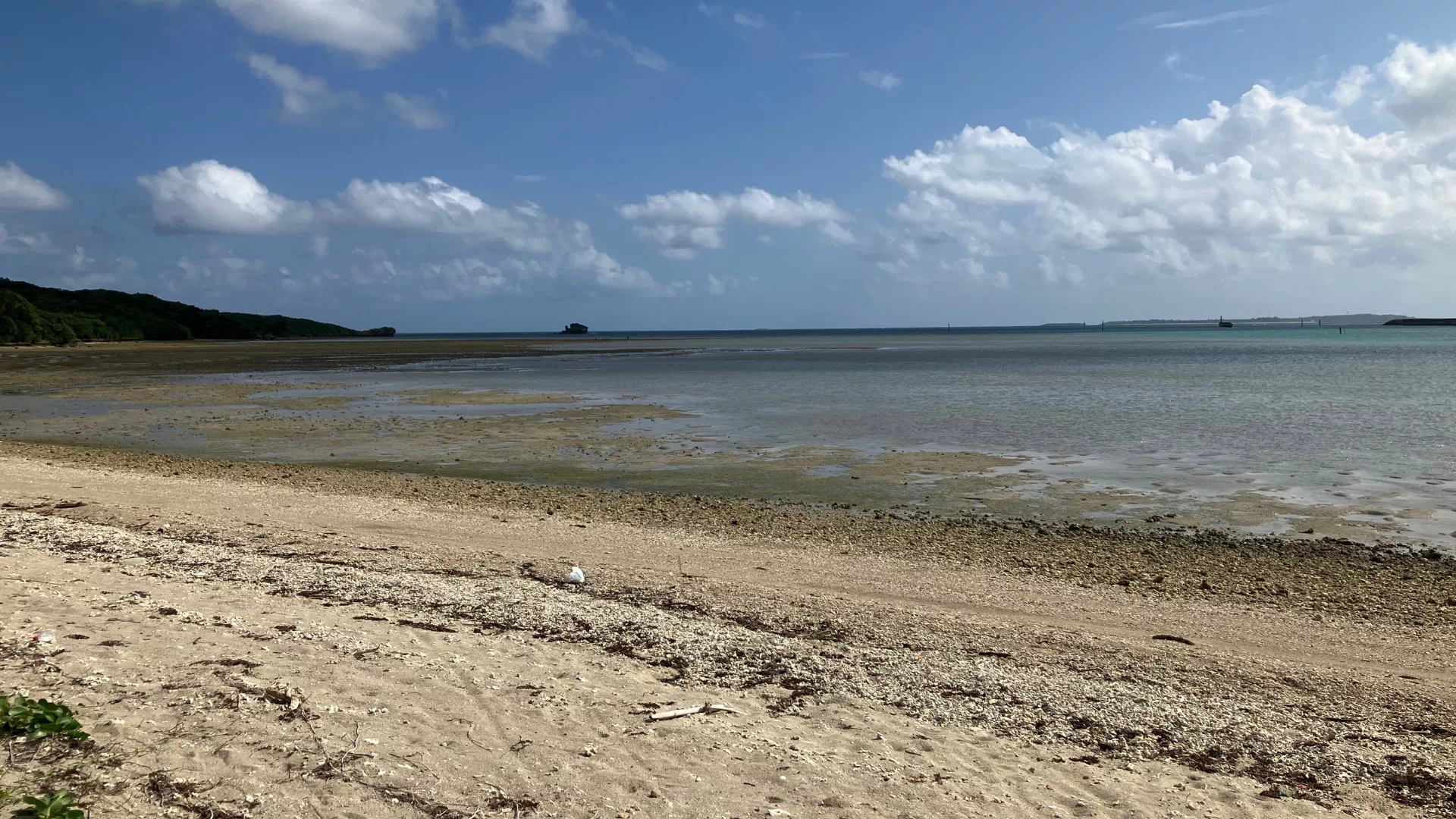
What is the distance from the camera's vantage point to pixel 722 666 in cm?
714

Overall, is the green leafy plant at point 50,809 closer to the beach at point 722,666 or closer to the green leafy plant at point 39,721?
the beach at point 722,666

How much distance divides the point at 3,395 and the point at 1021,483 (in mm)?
37977

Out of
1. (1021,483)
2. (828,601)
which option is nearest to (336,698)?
(828,601)

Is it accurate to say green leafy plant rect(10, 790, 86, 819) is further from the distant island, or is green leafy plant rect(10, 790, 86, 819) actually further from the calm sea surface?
the distant island

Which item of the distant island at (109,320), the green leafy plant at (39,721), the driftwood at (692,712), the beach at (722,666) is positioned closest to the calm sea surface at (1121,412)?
the beach at (722,666)

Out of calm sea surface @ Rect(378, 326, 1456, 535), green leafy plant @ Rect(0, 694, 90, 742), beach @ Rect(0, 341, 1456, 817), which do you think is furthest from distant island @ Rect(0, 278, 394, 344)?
green leafy plant @ Rect(0, 694, 90, 742)

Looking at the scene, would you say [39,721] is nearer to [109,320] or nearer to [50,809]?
[50,809]

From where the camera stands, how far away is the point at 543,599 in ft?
29.2

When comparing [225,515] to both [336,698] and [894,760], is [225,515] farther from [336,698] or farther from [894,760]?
[894,760]

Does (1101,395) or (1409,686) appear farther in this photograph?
(1101,395)

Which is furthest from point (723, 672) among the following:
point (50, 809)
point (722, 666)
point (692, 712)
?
point (50, 809)

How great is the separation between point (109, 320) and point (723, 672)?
125872mm

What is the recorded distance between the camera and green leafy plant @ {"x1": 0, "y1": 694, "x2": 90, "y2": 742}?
498 centimetres

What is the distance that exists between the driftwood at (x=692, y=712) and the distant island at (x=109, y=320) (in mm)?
103725
